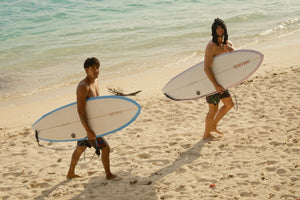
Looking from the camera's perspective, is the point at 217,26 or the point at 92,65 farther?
the point at 217,26

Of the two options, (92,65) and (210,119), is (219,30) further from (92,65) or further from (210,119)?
(92,65)

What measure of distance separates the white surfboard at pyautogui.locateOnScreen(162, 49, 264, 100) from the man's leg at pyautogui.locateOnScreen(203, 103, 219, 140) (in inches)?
7.6

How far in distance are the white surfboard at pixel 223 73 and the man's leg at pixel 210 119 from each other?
0.19m

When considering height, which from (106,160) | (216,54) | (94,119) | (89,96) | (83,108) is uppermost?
(216,54)

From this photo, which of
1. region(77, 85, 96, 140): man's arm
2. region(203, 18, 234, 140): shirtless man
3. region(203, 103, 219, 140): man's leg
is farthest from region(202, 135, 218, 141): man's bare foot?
region(77, 85, 96, 140): man's arm

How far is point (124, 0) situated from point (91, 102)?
809 inches

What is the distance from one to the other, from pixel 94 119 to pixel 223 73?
186 cm

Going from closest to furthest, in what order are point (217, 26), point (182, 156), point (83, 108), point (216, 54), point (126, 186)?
point (83, 108) → point (126, 186) → point (217, 26) → point (182, 156) → point (216, 54)

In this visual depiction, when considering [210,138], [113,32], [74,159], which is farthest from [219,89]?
[113,32]

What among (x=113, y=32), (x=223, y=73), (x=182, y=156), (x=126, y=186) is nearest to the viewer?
(x=126, y=186)

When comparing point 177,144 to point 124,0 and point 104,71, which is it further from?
point 124,0

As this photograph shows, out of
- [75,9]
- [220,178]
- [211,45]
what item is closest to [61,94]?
[211,45]

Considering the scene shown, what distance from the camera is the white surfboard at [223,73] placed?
Answer: 4.83 m

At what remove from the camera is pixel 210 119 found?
4867 mm
